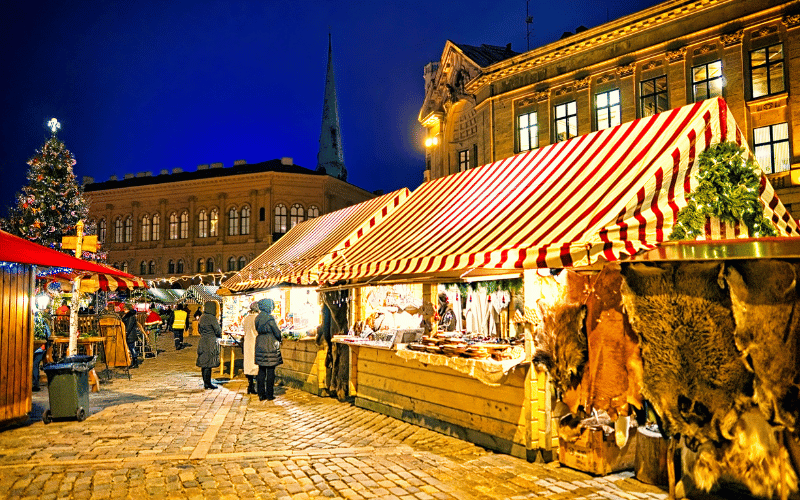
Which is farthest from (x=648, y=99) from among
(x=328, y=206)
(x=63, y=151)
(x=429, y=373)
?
(x=328, y=206)

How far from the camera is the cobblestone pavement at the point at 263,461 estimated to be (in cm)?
580

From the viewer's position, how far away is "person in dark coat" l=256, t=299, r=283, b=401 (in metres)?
→ 11.4

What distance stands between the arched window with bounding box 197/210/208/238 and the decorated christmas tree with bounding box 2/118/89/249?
2348 cm

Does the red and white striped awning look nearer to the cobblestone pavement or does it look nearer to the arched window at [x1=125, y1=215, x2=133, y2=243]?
the cobblestone pavement

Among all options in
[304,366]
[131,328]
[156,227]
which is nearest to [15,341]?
[304,366]

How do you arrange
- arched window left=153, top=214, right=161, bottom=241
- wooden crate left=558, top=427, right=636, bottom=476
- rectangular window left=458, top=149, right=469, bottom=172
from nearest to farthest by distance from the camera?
1. wooden crate left=558, top=427, right=636, bottom=476
2. rectangular window left=458, top=149, right=469, bottom=172
3. arched window left=153, top=214, right=161, bottom=241

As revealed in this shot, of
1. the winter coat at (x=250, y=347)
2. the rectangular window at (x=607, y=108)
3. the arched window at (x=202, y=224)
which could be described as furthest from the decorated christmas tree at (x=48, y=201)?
the rectangular window at (x=607, y=108)

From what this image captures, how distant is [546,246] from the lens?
6.26 meters

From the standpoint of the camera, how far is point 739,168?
525 centimetres

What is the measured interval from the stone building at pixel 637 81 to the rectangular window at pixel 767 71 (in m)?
0.03

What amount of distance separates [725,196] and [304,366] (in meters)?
9.63

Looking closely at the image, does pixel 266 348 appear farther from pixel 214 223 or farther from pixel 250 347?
pixel 214 223

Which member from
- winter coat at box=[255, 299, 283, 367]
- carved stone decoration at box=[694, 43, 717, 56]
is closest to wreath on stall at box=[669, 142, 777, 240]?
winter coat at box=[255, 299, 283, 367]

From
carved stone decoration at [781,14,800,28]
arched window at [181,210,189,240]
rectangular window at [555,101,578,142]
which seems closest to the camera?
carved stone decoration at [781,14,800,28]
